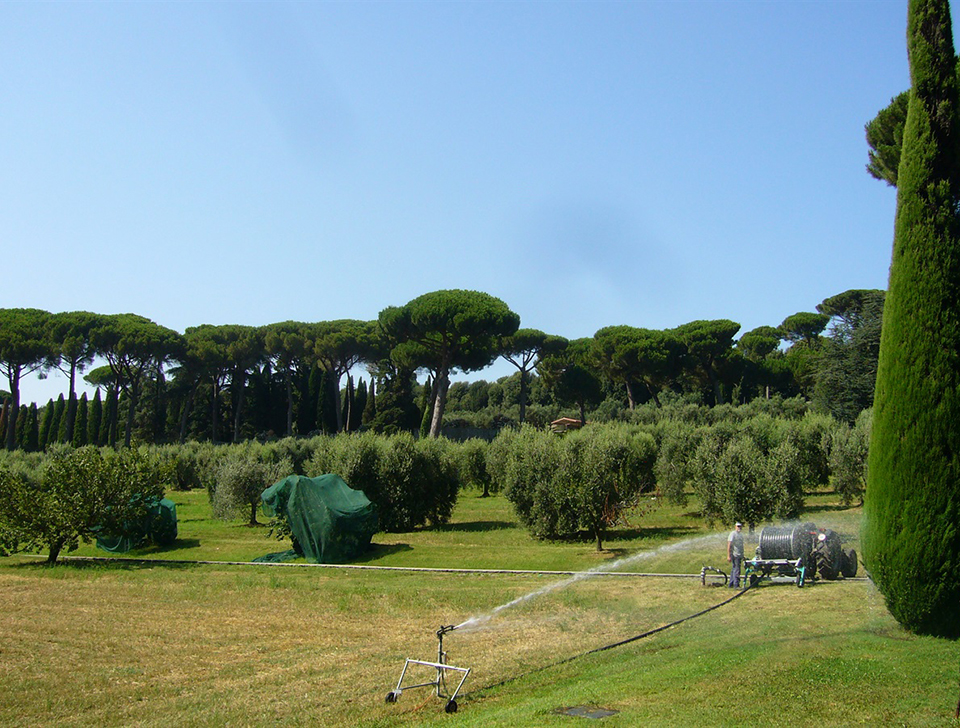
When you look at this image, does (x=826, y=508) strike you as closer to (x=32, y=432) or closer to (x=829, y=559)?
(x=829, y=559)

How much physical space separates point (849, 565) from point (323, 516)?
15.3 m

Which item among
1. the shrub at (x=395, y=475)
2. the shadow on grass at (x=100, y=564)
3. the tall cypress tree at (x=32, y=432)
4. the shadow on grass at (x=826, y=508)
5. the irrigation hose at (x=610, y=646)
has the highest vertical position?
the tall cypress tree at (x=32, y=432)

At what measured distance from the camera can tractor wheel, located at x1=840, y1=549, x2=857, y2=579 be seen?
A: 15766 mm

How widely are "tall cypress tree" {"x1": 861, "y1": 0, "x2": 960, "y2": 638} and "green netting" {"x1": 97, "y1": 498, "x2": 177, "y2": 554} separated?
982 inches

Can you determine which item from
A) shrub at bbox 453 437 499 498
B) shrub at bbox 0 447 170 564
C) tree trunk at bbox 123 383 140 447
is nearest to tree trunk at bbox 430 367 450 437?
shrub at bbox 453 437 499 498

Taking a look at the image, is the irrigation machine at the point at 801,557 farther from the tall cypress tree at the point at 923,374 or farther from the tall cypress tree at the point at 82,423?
the tall cypress tree at the point at 82,423

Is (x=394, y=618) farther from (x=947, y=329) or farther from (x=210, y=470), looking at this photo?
(x=210, y=470)

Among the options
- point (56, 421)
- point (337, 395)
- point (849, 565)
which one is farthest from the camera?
point (56, 421)

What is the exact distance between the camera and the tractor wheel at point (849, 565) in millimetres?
15766

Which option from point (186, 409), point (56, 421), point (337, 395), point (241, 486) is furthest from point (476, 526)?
point (56, 421)

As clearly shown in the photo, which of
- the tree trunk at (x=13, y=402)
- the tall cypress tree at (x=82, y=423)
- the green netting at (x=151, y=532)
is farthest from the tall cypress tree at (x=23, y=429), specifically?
the green netting at (x=151, y=532)

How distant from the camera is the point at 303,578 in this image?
68.8ft

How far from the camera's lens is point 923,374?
9.86m

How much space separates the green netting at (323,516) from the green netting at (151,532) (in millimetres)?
5610
